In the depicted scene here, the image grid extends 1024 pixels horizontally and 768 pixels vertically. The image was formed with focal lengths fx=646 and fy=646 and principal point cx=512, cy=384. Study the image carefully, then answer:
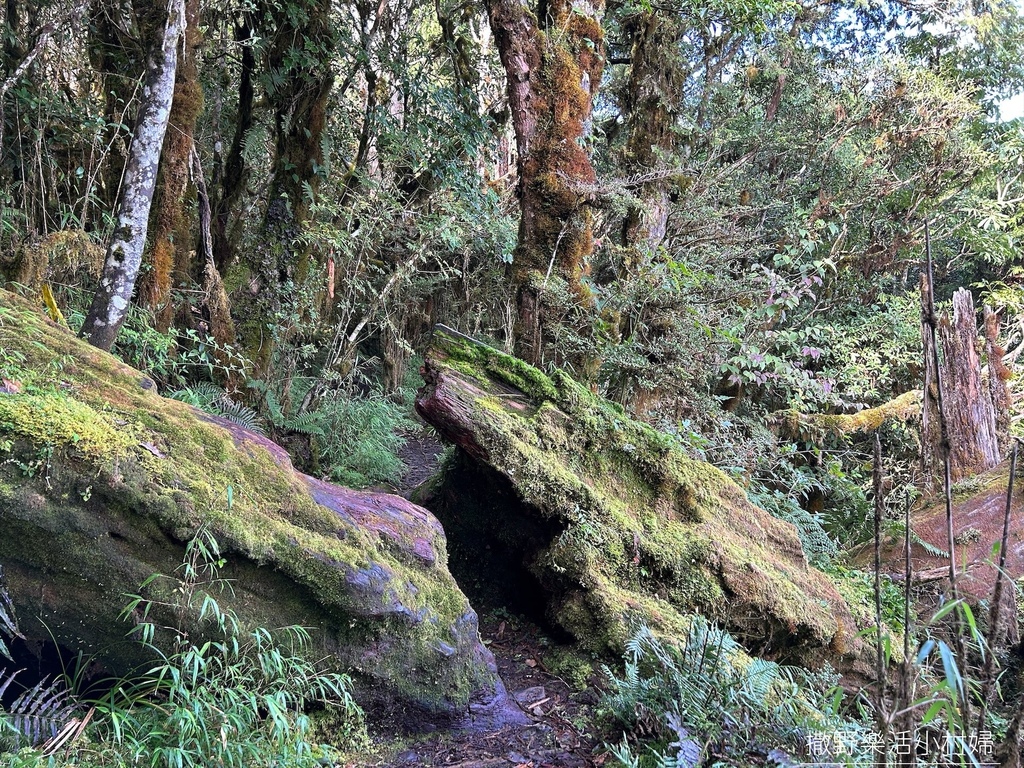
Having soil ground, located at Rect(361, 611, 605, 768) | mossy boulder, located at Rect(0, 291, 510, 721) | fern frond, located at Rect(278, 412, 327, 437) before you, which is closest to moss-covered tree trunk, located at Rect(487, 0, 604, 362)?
fern frond, located at Rect(278, 412, 327, 437)

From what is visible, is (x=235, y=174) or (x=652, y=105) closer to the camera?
(x=235, y=174)

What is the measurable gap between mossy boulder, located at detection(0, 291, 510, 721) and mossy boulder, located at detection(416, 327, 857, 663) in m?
0.84

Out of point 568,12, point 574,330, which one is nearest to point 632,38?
point 568,12

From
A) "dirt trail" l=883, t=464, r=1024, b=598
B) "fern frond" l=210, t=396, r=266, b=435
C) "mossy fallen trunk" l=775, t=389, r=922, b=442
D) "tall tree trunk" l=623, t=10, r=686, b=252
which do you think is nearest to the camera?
"fern frond" l=210, t=396, r=266, b=435

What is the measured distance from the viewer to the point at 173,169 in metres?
5.67

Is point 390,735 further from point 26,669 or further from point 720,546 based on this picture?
point 720,546

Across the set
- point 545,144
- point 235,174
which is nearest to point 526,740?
point 545,144

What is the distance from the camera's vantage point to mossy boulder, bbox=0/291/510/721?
108 inches

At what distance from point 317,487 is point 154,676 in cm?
127

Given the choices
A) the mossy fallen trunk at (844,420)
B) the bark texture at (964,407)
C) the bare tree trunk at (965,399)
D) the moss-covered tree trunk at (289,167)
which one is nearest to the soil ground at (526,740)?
the moss-covered tree trunk at (289,167)

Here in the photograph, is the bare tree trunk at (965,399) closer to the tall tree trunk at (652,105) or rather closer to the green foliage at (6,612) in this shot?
the tall tree trunk at (652,105)

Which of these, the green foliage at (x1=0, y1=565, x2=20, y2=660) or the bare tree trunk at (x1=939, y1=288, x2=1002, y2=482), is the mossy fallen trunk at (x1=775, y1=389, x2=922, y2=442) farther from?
the green foliage at (x1=0, y1=565, x2=20, y2=660)

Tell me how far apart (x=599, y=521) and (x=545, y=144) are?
377 centimetres

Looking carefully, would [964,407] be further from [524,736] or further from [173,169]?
[173,169]
